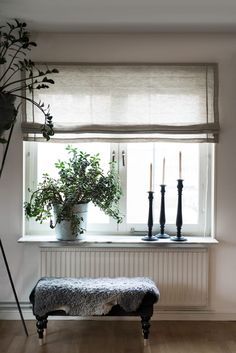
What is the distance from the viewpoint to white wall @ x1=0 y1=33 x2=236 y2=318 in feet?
11.6

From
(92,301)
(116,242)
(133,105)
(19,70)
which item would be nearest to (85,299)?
(92,301)

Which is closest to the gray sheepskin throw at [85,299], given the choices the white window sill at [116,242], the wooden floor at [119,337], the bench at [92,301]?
the bench at [92,301]

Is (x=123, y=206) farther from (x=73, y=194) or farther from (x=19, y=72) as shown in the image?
(x=19, y=72)

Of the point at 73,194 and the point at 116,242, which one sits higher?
the point at 73,194

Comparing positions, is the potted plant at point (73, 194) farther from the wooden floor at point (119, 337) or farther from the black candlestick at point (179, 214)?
the wooden floor at point (119, 337)

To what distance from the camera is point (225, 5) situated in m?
2.94

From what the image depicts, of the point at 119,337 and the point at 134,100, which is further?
the point at 134,100

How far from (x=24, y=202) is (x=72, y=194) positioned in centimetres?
44

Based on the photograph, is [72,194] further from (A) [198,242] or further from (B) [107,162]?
(A) [198,242]

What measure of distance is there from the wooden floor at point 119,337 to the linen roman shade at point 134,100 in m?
1.50

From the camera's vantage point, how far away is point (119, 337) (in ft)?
10.5

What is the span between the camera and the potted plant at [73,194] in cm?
342

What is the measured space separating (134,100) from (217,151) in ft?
2.64

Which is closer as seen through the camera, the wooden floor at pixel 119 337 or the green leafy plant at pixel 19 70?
the wooden floor at pixel 119 337
